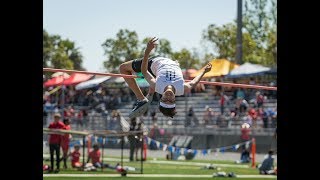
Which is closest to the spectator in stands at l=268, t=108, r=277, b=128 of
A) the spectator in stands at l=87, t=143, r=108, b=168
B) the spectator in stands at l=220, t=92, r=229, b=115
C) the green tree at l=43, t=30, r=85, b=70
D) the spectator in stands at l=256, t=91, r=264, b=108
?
the spectator in stands at l=256, t=91, r=264, b=108

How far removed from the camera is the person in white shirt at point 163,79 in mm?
10211

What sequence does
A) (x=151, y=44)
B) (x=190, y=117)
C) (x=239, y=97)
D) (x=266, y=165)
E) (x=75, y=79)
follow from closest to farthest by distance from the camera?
(x=151, y=44) < (x=266, y=165) < (x=239, y=97) < (x=190, y=117) < (x=75, y=79)

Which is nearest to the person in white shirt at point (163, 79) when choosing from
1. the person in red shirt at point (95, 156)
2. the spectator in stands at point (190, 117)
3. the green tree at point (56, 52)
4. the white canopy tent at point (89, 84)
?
the person in red shirt at point (95, 156)

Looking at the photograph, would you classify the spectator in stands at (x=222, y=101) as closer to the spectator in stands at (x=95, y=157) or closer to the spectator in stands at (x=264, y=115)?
the spectator in stands at (x=264, y=115)

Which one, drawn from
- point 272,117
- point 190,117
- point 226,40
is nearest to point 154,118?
point 190,117

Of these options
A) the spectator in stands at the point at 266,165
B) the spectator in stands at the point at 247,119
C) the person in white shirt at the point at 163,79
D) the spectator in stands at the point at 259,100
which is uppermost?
the spectator in stands at the point at 259,100

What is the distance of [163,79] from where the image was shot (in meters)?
10.4

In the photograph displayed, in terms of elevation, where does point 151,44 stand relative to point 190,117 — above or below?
above

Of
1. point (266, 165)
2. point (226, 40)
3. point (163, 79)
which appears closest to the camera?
point (163, 79)

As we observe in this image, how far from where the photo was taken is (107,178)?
17922 millimetres

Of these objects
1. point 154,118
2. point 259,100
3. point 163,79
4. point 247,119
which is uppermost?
point 259,100

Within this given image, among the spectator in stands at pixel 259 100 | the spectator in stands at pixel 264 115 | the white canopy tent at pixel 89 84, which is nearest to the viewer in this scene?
the spectator in stands at pixel 264 115

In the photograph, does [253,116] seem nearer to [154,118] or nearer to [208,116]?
[208,116]
